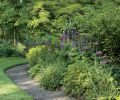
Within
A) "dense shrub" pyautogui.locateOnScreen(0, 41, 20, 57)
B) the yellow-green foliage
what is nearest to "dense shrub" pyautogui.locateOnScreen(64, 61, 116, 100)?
the yellow-green foliage

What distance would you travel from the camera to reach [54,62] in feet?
40.9

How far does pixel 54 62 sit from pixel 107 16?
3054 mm

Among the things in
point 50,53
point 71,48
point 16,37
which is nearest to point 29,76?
point 50,53

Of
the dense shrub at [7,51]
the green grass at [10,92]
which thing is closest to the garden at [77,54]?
the green grass at [10,92]

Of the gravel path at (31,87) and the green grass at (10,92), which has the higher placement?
the green grass at (10,92)

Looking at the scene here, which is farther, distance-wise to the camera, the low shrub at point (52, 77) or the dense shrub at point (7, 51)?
the dense shrub at point (7, 51)

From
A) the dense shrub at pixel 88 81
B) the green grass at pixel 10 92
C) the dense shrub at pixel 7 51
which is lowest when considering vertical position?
the dense shrub at pixel 7 51

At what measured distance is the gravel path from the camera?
1002 centimetres

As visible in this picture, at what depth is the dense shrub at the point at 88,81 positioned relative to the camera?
8.58 meters

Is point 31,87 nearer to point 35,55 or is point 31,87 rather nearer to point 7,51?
point 35,55

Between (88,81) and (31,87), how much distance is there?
2885 mm

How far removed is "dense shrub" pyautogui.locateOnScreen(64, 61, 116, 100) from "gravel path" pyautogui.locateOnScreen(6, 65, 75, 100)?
1.31 feet

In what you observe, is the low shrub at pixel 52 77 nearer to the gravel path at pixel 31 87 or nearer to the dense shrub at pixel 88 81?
the gravel path at pixel 31 87

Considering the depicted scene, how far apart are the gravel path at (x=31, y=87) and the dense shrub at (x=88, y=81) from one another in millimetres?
399
